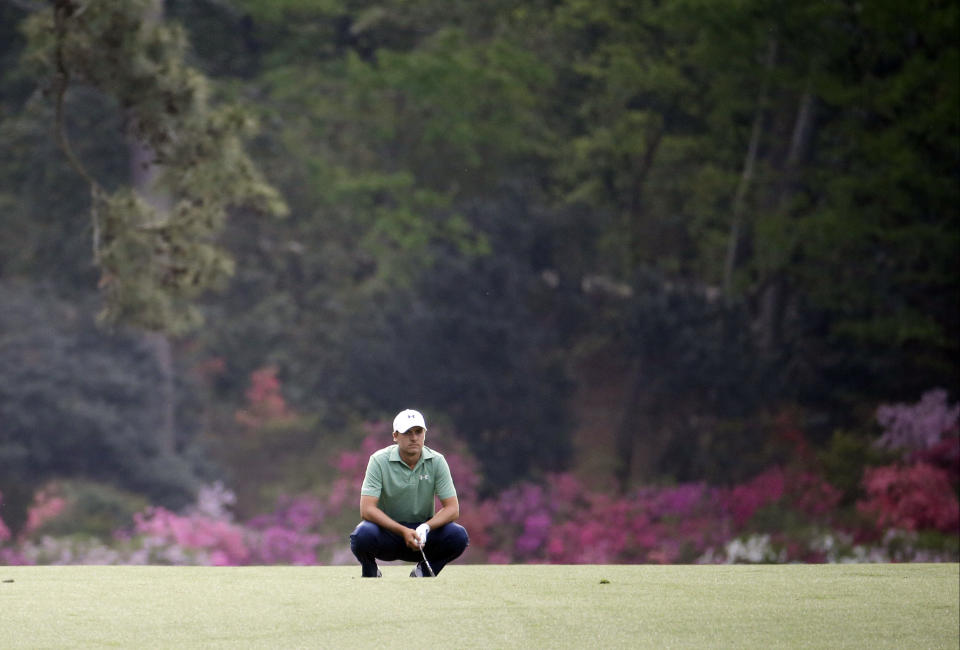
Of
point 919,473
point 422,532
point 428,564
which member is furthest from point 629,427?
point 422,532

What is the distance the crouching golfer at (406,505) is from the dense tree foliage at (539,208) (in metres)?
9.25

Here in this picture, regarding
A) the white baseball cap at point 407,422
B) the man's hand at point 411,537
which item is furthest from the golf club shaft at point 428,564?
the white baseball cap at point 407,422

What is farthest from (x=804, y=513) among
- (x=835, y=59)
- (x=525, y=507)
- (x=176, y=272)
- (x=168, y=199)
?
(x=168, y=199)

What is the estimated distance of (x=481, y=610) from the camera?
5.47m

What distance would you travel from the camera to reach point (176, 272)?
1482 centimetres

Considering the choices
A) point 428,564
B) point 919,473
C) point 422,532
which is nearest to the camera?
point 422,532

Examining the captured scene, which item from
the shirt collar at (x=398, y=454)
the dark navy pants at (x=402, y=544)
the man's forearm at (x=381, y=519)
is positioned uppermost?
the shirt collar at (x=398, y=454)

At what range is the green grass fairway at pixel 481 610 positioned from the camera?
4.94 m

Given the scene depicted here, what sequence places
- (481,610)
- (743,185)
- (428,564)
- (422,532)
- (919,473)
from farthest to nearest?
(743,185)
(919,473)
(428,564)
(422,532)
(481,610)

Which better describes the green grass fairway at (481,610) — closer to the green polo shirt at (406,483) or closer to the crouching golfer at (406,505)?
the crouching golfer at (406,505)

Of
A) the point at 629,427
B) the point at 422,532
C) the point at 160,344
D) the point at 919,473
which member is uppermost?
the point at 422,532

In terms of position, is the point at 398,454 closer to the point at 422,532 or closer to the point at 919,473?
the point at 422,532

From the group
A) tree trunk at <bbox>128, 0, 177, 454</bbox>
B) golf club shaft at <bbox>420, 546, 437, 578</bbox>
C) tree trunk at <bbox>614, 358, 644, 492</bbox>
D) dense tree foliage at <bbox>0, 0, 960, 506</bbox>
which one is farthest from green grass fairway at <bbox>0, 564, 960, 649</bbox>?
tree trunk at <bbox>128, 0, 177, 454</bbox>

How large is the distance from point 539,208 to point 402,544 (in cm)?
1555
